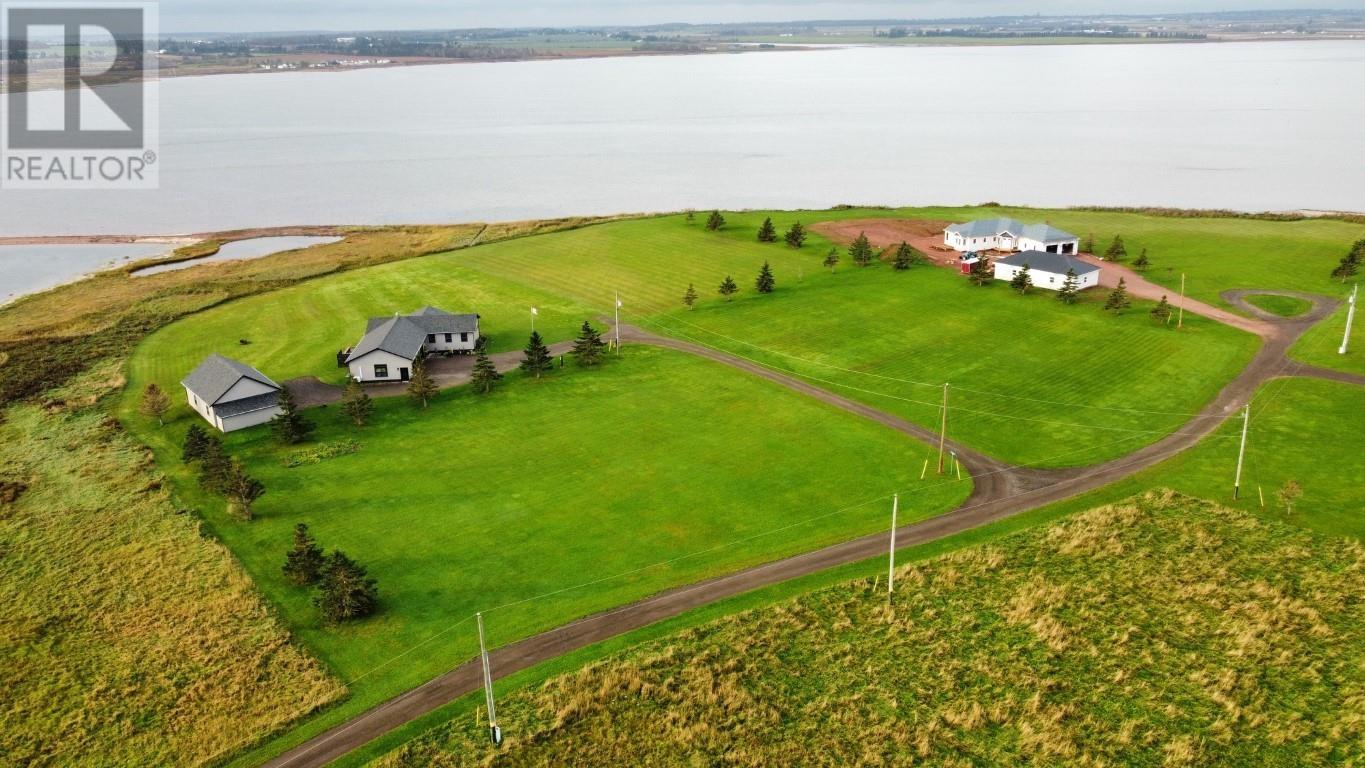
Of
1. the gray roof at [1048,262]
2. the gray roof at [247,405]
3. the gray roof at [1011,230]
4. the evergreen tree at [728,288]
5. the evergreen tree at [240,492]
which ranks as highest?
the gray roof at [1011,230]

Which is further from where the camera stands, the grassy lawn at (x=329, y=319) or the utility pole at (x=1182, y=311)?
the utility pole at (x=1182, y=311)

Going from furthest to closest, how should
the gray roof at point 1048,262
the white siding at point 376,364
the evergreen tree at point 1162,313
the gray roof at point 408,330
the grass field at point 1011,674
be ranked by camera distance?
the gray roof at point 1048,262
the evergreen tree at point 1162,313
the gray roof at point 408,330
the white siding at point 376,364
the grass field at point 1011,674

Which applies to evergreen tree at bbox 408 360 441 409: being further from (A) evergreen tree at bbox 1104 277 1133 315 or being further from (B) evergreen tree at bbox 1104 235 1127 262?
(B) evergreen tree at bbox 1104 235 1127 262

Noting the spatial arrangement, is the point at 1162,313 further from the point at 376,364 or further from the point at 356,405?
the point at 356,405

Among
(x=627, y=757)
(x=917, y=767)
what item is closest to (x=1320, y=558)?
(x=917, y=767)

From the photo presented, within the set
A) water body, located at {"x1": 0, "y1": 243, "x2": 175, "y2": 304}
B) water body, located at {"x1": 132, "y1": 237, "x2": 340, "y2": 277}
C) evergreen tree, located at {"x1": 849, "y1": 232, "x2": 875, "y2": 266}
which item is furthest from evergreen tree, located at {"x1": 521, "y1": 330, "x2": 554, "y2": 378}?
water body, located at {"x1": 0, "y1": 243, "x2": 175, "y2": 304}

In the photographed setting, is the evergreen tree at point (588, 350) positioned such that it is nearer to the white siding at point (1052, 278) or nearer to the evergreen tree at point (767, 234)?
the evergreen tree at point (767, 234)

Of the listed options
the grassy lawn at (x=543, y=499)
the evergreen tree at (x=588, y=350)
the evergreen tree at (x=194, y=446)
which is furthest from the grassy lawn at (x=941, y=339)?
the evergreen tree at (x=194, y=446)

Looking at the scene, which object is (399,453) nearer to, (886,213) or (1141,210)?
(886,213)
